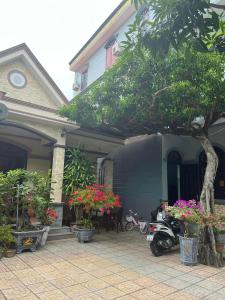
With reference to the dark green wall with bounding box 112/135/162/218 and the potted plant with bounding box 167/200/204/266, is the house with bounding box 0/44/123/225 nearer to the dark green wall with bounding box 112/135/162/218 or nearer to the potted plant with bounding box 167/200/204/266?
the dark green wall with bounding box 112/135/162/218

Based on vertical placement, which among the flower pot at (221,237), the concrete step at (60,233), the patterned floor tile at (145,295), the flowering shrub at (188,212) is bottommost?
the patterned floor tile at (145,295)

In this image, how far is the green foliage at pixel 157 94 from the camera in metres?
5.89

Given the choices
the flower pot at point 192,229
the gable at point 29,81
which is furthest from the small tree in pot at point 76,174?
the flower pot at point 192,229

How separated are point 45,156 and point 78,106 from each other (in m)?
3.87

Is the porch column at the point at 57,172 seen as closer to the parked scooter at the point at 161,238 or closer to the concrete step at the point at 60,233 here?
the concrete step at the point at 60,233

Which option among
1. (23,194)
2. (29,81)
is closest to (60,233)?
(23,194)

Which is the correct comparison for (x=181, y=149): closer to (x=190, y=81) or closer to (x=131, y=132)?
(x=131, y=132)

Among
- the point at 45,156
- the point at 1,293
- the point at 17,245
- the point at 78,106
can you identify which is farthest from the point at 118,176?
the point at 1,293

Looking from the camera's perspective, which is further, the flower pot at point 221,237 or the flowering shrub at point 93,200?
the flowering shrub at point 93,200

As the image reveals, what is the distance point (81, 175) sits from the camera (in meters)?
8.31

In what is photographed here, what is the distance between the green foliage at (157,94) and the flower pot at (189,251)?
3095mm

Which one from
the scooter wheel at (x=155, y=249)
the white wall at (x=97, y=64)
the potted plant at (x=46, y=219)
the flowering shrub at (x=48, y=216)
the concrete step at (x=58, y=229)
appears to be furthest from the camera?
the white wall at (x=97, y=64)

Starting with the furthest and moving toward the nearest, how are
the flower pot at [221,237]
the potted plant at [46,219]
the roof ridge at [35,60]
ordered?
the roof ridge at [35,60]
the potted plant at [46,219]
the flower pot at [221,237]

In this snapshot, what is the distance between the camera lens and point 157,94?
6.43m
